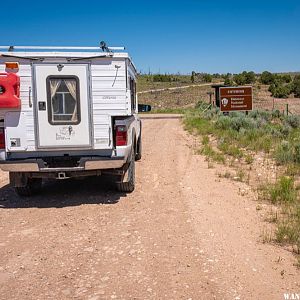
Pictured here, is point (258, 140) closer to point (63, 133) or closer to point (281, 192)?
point (281, 192)

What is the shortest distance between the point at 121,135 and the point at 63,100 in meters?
1.18

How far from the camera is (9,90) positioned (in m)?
6.30

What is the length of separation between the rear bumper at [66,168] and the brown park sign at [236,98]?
59.4ft

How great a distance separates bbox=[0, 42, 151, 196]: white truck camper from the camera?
21.3 feet

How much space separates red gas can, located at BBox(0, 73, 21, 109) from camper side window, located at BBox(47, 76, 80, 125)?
53 centimetres

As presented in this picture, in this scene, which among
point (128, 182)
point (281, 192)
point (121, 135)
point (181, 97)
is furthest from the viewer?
point (181, 97)

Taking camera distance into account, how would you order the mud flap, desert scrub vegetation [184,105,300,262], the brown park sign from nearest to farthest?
desert scrub vegetation [184,105,300,262] < the mud flap < the brown park sign

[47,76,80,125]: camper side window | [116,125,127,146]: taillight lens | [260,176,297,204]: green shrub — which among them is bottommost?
[260,176,297,204]: green shrub

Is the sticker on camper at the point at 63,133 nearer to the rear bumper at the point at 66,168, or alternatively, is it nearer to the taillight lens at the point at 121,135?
the rear bumper at the point at 66,168

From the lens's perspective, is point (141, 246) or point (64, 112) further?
point (64, 112)

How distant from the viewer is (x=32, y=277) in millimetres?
4199

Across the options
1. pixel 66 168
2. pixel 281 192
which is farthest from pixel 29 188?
pixel 281 192

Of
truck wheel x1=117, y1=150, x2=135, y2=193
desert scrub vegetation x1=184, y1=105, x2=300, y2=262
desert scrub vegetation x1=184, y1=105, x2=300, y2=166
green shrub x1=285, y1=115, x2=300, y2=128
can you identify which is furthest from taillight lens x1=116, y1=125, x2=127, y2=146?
green shrub x1=285, y1=115, x2=300, y2=128

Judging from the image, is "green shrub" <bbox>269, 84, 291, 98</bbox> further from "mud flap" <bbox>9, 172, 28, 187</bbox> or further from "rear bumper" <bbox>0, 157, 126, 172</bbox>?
"mud flap" <bbox>9, 172, 28, 187</bbox>
